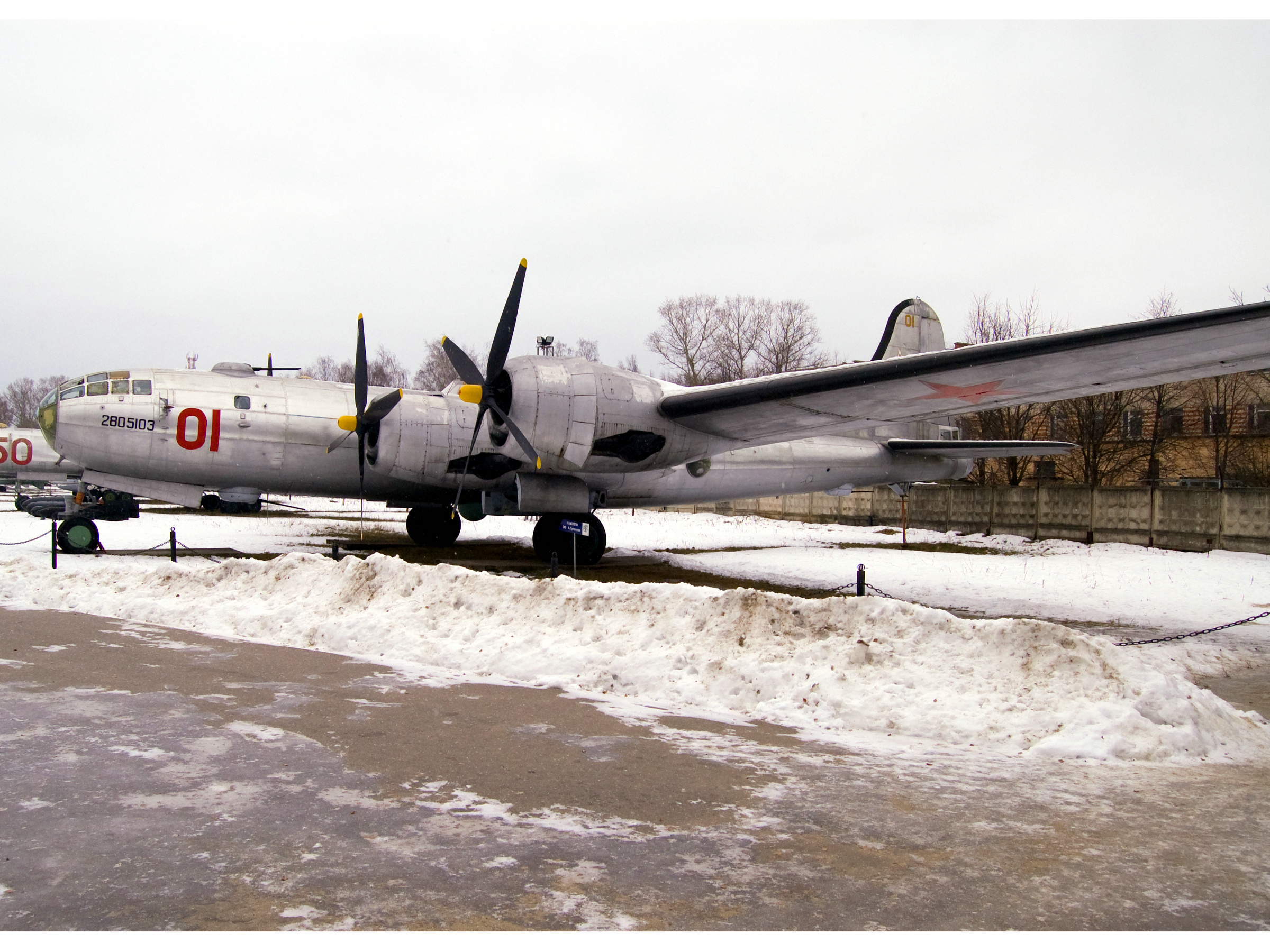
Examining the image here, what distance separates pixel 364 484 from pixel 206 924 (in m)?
14.7

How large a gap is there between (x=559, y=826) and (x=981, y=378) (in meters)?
10.0

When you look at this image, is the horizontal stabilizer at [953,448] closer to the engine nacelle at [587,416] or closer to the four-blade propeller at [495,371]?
the engine nacelle at [587,416]

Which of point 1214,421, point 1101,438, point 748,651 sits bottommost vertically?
point 748,651

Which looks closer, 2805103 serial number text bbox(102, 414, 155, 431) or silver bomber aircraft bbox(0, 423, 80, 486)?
2805103 serial number text bbox(102, 414, 155, 431)

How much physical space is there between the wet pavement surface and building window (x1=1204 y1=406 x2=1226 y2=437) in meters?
32.8

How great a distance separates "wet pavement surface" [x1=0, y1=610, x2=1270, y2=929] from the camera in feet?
11.0

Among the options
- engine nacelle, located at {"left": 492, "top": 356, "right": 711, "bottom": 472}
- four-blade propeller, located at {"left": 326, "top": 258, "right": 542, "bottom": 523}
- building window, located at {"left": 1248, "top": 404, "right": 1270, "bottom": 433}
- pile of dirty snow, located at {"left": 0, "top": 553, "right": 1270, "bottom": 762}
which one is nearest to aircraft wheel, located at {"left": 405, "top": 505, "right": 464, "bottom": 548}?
four-blade propeller, located at {"left": 326, "top": 258, "right": 542, "bottom": 523}

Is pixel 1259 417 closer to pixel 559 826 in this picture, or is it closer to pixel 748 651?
pixel 748 651

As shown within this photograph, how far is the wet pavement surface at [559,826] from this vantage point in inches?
132

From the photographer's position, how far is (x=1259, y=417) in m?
33.6

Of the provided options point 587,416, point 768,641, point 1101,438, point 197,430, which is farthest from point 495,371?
point 1101,438

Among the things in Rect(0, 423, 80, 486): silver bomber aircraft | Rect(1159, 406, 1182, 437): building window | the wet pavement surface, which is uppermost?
Rect(1159, 406, 1182, 437): building window

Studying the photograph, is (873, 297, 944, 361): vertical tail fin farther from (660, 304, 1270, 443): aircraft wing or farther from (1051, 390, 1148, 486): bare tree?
(1051, 390, 1148, 486): bare tree

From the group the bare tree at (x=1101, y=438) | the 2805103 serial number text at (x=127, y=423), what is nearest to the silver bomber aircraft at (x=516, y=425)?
the 2805103 serial number text at (x=127, y=423)
